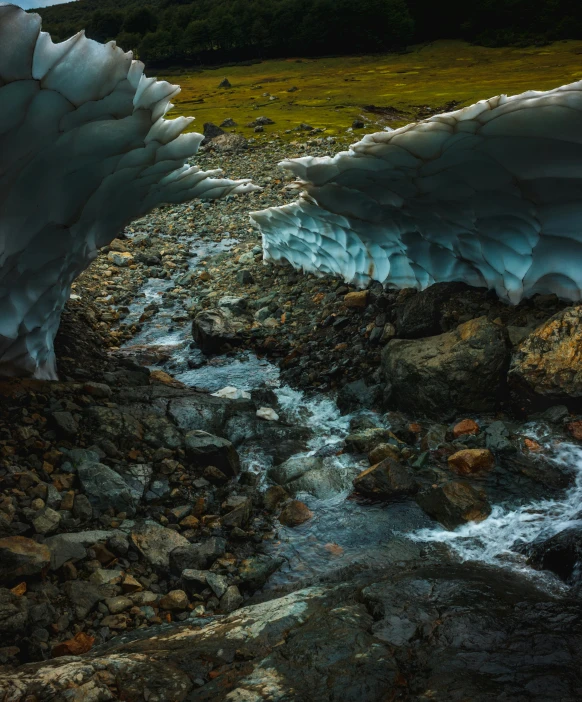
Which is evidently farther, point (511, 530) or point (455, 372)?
point (455, 372)

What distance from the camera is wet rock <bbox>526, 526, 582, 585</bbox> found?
14.0 feet

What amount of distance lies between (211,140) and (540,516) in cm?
3605

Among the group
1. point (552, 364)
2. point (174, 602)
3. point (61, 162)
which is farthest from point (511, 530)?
point (61, 162)

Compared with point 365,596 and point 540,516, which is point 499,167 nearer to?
point 540,516

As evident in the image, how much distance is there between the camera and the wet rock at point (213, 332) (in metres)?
10.6

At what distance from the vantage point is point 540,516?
5387 mm

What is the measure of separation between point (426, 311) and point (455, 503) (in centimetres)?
355

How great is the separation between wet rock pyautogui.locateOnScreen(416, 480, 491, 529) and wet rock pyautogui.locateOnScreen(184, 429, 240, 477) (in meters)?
2.16

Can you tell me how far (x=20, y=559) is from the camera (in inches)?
156

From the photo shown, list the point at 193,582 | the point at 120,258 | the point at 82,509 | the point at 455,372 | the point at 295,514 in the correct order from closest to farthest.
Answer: the point at 193,582, the point at 82,509, the point at 295,514, the point at 455,372, the point at 120,258

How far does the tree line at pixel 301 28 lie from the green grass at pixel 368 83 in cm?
379

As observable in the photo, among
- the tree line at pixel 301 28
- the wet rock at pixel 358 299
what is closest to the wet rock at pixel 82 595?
the wet rock at pixel 358 299

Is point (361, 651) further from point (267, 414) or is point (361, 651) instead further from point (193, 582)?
point (267, 414)

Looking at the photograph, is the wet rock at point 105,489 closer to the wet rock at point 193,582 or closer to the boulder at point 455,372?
the wet rock at point 193,582
